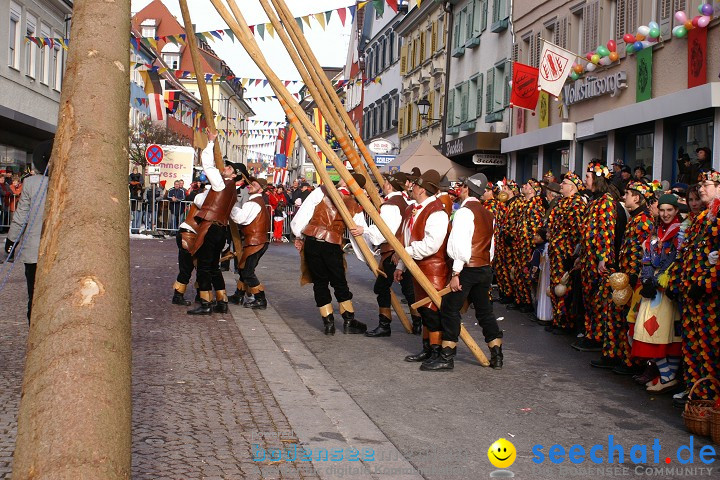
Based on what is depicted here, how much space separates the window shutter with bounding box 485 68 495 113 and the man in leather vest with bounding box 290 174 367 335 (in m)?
22.0

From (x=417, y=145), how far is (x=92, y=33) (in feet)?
74.0

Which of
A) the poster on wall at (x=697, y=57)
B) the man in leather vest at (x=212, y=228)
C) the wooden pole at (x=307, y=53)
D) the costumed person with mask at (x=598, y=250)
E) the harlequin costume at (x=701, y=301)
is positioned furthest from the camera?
the poster on wall at (x=697, y=57)

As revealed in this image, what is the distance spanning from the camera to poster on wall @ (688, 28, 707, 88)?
1761cm

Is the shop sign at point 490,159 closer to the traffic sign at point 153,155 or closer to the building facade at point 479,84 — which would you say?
the building facade at point 479,84

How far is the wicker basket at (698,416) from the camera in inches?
256

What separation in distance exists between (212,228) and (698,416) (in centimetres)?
688

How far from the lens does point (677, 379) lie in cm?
823

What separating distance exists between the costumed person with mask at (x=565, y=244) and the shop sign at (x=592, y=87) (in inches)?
401

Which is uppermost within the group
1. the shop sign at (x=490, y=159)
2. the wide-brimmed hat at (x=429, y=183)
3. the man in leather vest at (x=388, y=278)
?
the shop sign at (x=490, y=159)

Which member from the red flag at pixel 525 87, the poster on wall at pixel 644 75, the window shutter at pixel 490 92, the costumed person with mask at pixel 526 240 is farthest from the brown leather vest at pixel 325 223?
the window shutter at pixel 490 92

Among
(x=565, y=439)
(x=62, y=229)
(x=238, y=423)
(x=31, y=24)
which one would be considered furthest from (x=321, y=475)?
(x=31, y=24)

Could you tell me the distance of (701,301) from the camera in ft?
24.2

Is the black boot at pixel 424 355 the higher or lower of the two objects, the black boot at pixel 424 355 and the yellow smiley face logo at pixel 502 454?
the higher

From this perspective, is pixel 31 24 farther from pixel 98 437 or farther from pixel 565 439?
pixel 98 437
